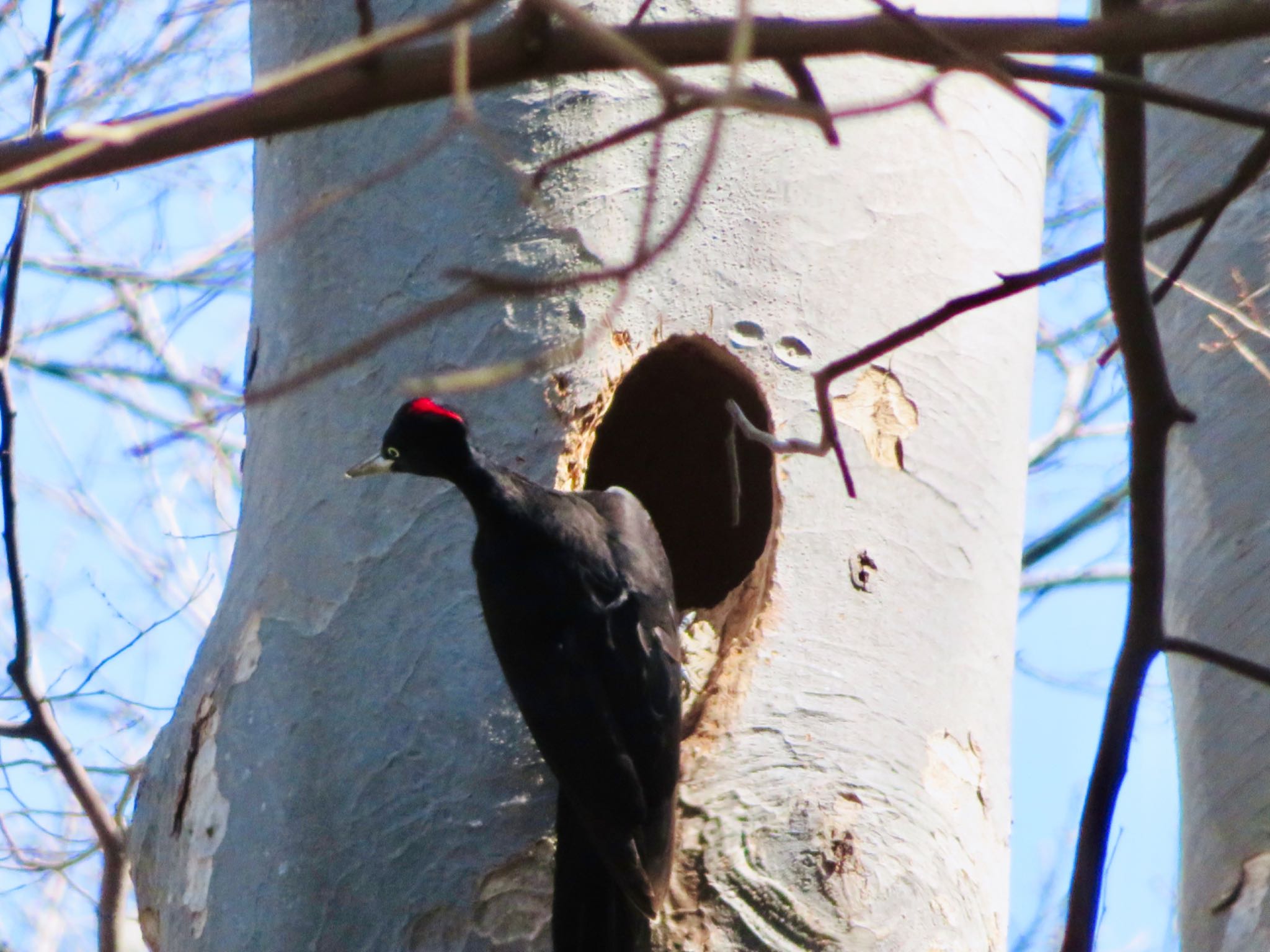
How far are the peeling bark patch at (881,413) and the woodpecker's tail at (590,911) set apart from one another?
913 mm

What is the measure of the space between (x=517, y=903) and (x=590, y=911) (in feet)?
0.49

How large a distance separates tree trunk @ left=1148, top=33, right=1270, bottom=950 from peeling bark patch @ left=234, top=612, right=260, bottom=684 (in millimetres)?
1778

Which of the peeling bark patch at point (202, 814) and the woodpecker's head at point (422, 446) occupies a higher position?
the woodpecker's head at point (422, 446)

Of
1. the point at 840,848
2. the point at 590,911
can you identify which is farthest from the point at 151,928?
the point at 840,848

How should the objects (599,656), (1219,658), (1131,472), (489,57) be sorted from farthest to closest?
(599,656), (1131,472), (1219,658), (489,57)

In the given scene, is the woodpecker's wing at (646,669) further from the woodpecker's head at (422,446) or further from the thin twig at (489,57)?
the thin twig at (489,57)

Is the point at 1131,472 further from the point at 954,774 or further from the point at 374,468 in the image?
the point at 374,468

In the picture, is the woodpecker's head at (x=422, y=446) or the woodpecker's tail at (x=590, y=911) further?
the woodpecker's head at (x=422, y=446)

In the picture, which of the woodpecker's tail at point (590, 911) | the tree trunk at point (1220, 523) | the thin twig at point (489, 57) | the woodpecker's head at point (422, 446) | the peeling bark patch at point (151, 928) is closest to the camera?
the thin twig at point (489, 57)

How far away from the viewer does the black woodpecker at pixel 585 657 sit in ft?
8.08

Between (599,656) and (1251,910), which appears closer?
(1251,910)

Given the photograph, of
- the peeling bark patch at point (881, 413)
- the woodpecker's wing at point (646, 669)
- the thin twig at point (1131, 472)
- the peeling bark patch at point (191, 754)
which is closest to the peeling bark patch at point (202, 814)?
the peeling bark patch at point (191, 754)

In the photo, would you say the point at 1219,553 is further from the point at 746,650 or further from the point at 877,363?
the point at 746,650

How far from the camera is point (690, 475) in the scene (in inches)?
166
